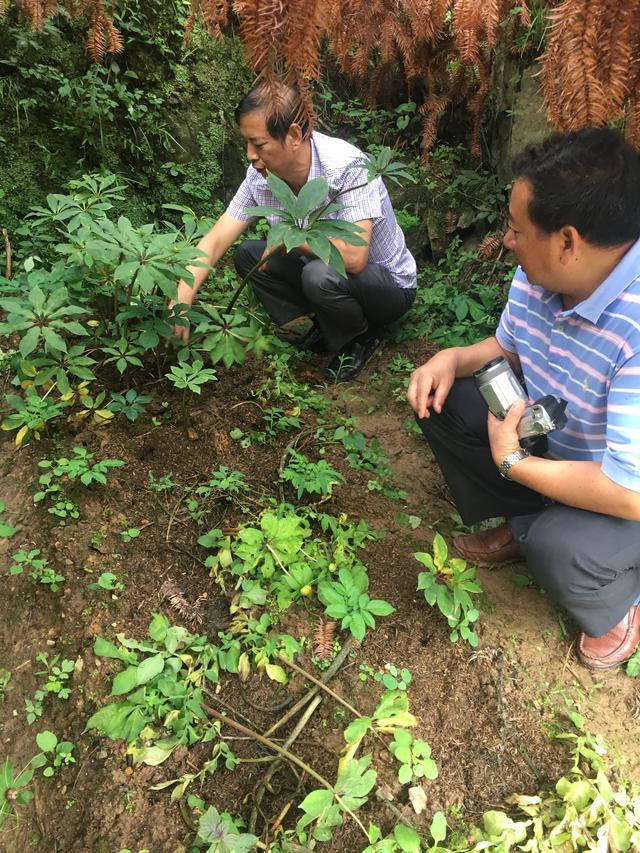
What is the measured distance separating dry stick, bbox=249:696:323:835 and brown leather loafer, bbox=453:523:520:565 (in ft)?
2.82

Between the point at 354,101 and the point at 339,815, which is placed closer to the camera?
the point at 339,815

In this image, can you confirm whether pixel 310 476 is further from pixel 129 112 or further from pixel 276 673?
pixel 129 112

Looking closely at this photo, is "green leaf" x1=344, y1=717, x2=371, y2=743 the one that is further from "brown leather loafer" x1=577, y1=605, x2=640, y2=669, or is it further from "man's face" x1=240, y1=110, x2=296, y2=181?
"man's face" x1=240, y1=110, x2=296, y2=181

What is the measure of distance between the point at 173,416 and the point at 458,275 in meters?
2.37

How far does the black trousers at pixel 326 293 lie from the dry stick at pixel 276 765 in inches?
77.4

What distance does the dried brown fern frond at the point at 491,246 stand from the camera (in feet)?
12.6

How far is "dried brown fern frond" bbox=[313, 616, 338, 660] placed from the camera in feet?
6.12

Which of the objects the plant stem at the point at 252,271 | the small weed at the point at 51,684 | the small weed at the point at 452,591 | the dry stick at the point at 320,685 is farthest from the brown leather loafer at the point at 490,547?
the small weed at the point at 51,684

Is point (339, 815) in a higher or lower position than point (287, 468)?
lower

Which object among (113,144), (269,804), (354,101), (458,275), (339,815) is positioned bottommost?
(269,804)

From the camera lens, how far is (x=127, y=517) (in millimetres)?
2199

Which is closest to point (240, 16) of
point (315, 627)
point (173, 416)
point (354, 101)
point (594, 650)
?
point (315, 627)

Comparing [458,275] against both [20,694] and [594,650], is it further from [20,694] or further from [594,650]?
[20,694]

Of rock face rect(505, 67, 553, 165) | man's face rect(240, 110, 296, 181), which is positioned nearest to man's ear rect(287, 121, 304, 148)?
man's face rect(240, 110, 296, 181)
